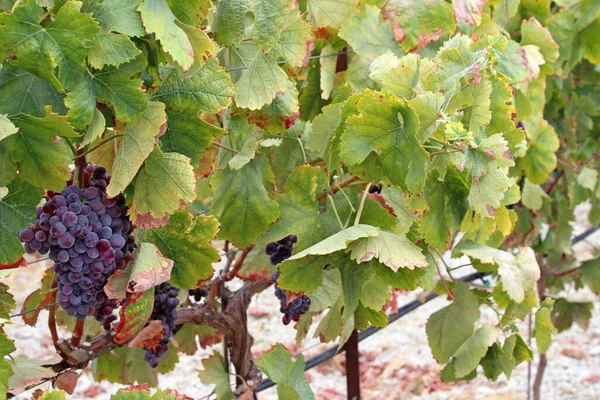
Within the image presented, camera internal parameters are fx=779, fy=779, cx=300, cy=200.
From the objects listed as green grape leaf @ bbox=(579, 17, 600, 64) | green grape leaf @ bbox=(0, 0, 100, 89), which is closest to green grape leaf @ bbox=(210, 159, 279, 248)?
green grape leaf @ bbox=(0, 0, 100, 89)

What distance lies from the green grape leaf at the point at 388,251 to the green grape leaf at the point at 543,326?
2.05ft

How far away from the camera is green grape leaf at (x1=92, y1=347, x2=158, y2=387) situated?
189cm

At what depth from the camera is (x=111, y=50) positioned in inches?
39.3

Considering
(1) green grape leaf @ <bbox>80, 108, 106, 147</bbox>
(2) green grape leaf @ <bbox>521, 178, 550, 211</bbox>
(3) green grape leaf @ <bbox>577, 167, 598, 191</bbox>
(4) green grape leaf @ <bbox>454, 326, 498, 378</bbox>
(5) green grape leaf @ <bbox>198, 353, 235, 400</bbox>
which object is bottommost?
(3) green grape leaf @ <bbox>577, 167, 598, 191</bbox>

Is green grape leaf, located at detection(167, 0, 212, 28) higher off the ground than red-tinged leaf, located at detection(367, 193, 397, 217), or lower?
higher

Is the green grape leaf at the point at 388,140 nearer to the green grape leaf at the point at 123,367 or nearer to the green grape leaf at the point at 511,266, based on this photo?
the green grape leaf at the point at 511,266

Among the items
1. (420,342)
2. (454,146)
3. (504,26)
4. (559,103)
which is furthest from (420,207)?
(420,342)

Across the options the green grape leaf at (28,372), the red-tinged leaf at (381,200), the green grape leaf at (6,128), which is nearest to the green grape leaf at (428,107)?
the red-tinged leaf at (381,200)

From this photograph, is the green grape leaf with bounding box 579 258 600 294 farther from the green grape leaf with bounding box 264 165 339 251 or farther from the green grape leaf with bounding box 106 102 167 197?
the green grape leaf with bounding box 106 102 167 197

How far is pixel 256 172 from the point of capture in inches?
56.4

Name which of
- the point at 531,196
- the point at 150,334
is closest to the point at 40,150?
the point at 150,334

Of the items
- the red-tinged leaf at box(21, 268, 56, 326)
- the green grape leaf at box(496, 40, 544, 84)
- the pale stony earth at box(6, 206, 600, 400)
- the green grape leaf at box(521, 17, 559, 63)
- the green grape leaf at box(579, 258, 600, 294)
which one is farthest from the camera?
the pale stony earth at box(6, 206, 600, 400)

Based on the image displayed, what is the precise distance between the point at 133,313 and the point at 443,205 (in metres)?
0.53

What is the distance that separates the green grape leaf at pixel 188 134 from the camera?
3.74 ft
